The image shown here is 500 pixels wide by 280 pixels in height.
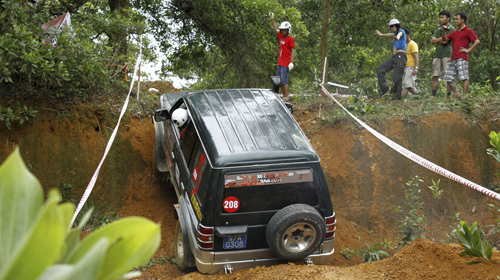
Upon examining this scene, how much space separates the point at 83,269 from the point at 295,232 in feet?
14.3

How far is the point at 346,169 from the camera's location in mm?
8062

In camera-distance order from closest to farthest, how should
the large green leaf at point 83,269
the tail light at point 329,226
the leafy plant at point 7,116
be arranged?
the large green leaf at point 83,269 < the tail light at point 329,226 < the leafy plant at point 7,116

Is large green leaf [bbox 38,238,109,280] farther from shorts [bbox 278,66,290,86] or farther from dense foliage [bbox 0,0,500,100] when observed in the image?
shorts [bbox 278,66,290,86]

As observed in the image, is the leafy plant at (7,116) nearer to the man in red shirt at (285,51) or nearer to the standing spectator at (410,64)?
the man in red shirt at (285,51)

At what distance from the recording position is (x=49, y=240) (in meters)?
0.72

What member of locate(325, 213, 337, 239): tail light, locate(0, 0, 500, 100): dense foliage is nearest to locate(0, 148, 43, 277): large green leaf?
locate(325, 213, 337, 239): tail light

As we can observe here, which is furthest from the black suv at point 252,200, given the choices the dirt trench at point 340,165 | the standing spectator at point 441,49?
the standing spectator at point 441,49

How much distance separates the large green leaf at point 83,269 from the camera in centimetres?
Answer: 69

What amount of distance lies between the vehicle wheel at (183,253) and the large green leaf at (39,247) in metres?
4.90

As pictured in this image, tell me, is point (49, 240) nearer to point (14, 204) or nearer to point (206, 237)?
point (14, 204)

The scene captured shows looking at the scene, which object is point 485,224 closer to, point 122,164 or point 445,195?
point 445,195

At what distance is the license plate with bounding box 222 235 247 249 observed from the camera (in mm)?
4973

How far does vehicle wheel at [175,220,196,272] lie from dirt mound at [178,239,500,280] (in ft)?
1.39

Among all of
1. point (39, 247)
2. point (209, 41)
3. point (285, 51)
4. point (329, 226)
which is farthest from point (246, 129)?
point (209, 41)
